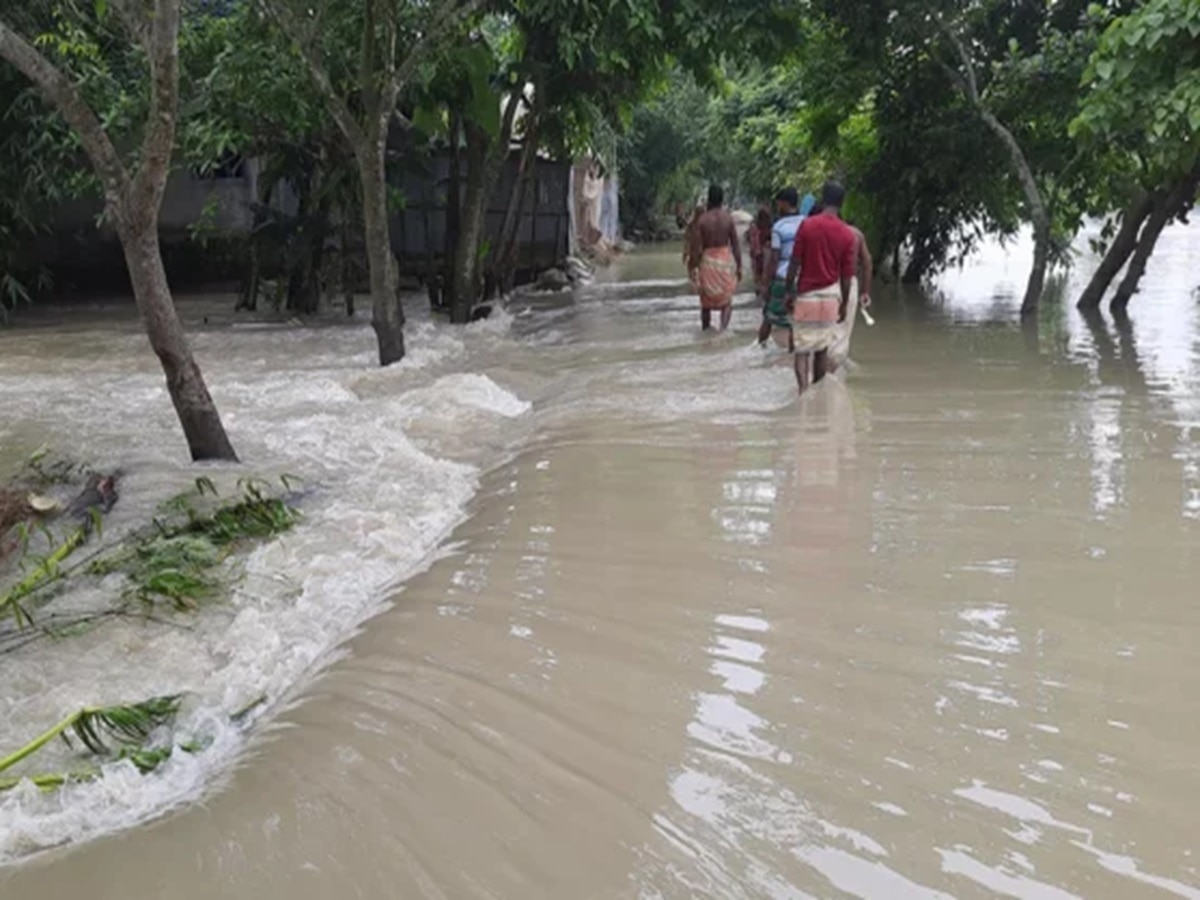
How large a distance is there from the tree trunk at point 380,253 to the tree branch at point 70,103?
13.1 feet

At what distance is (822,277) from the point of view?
26.7 ft

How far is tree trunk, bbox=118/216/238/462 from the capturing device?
20.9ft

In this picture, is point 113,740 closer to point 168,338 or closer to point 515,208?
point 168,338

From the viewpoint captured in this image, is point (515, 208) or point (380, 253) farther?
point (515, 208)

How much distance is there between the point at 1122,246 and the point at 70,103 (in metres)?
12.4

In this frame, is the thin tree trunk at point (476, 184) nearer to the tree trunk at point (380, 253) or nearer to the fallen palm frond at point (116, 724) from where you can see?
the tree trunk at point (380, 253)

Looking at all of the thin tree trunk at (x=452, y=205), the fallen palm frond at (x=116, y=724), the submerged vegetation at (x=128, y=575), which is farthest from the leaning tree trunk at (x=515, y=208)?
the fallen palm frond at (x=116, y=724)

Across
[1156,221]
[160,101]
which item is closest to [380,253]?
[160,101]

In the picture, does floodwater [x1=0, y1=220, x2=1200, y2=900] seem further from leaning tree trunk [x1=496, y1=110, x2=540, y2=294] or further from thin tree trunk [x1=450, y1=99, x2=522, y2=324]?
leaning tree trunk [x1=496, y1=110, x2=540, y2=294]

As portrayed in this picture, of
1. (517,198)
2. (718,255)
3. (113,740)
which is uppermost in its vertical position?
(517,198)

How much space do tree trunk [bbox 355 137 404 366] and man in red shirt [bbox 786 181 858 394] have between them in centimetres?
409

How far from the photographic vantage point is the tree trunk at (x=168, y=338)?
636 centimetres

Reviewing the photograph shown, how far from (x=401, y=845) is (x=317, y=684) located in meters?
1.22

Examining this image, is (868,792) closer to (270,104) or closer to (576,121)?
(270,104)
